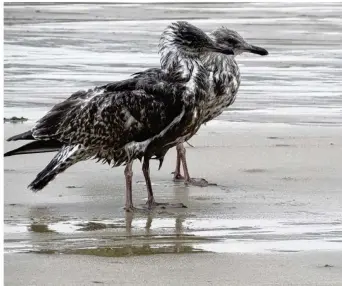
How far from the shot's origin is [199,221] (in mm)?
8547

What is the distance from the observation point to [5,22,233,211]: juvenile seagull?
9.02 metres

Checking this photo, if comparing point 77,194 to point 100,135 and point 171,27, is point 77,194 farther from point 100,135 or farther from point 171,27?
point 171,27

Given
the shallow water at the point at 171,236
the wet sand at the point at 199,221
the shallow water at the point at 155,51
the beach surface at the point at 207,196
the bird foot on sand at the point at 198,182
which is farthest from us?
the shallow water at the point at 155,51

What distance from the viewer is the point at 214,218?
340 inches

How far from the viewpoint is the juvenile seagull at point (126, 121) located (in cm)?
902

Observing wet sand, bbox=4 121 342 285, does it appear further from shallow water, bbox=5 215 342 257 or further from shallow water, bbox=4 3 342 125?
shallow water, bbox=4 3 342 125

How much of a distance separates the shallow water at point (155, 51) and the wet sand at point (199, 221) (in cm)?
236

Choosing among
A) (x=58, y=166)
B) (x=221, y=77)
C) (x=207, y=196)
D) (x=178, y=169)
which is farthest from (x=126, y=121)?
(x=221, y=77)

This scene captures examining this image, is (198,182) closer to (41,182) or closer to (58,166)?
(58,166)

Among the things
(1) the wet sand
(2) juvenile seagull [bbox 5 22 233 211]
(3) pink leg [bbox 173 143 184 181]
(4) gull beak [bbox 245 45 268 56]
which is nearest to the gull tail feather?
(2) juvenile seagull [bbox 5 22 233 211]

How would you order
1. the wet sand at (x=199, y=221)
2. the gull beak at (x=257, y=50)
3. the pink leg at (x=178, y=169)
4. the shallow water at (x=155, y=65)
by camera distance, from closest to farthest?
1. the wet sand at (x=199, y=221)
2. the shallow water at (x=155, y=65)
3. the pink leg at (x=178, y=169)
4. the gull beak at (x=257, y=50)

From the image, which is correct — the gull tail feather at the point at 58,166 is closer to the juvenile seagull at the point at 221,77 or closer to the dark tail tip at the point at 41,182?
the dark tail tip at the point at 41,182

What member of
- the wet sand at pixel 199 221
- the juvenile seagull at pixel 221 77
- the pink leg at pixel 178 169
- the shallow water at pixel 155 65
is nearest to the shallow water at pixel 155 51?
A: the shallow water at pixel 155 65

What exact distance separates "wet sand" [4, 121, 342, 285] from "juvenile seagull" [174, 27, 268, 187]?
0.46 metres
